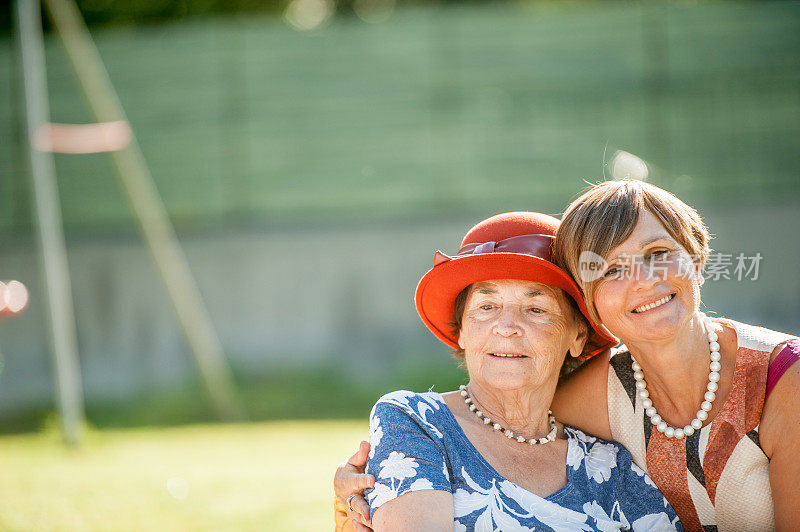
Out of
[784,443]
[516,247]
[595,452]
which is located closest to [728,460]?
[784,443]

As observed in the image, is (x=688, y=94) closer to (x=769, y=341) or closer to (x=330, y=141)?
(x=330, y=141)

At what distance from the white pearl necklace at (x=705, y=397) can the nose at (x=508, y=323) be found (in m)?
0.46

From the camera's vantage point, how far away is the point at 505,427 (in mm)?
2785

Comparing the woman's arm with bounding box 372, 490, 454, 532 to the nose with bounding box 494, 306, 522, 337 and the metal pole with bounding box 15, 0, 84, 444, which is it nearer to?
the nose with bounding box 494, 306, 522, 337

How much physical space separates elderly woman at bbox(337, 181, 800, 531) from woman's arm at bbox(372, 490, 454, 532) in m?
0.18

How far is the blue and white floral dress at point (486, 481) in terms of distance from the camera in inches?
96.4

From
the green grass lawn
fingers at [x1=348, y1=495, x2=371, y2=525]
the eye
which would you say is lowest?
the green grass lawn

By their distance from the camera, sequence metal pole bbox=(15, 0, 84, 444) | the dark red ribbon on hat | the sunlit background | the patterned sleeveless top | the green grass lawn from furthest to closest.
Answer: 1. the sunlit background
2. metal pole bbox=(15, 0, 84, 444)
3. the green grass lawn
4. the dark red ribbon on hat
5. the patterned sleeveless top

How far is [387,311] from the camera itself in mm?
9305

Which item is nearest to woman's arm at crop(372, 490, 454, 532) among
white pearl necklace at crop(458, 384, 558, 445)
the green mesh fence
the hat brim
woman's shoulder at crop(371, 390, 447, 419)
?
woman's shoulder at crop(371, 390, 447, 419)

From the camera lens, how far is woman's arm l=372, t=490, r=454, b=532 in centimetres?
234

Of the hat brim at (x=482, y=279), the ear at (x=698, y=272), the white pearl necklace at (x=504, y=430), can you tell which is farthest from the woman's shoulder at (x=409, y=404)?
the ear at (x=698, y=272)

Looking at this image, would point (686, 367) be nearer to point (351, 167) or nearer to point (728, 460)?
point (728, 460)

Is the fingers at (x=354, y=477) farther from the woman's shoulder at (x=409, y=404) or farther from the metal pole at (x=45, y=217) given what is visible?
the metal pole at (x=45, y=217)
